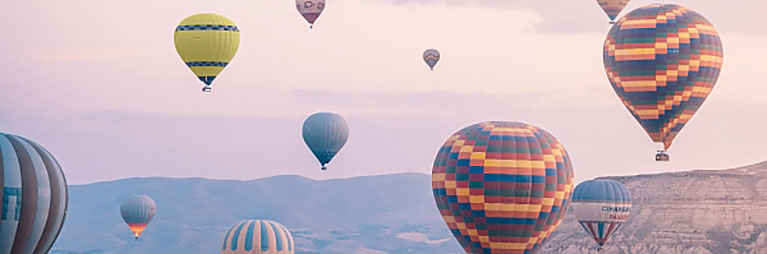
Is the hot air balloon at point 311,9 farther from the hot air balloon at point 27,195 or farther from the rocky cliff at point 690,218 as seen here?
the rocky cliff at point 690,218

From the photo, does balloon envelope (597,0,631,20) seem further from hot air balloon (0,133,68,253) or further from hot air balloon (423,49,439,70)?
hot air balloon (0,133,68,253)

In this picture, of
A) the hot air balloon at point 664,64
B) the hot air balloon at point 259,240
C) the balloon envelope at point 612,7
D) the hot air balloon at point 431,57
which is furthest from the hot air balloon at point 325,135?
the hot air balloon at point 664,64

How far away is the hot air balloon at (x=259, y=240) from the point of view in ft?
268

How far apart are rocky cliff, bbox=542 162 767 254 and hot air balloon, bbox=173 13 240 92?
309 ft

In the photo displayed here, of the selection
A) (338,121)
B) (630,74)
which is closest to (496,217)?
(630,74)

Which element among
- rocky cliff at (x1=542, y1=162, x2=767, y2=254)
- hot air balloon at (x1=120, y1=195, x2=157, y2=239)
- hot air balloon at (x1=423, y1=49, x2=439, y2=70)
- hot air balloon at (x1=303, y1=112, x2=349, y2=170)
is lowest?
rocky cliff at (x1=542, y1=162, x2=767, y2=254)

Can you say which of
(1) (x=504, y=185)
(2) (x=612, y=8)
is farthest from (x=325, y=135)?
(1) (x=504, y=185)

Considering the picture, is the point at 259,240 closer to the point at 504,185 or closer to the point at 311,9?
the point at 311,9

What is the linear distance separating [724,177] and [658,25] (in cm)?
11193

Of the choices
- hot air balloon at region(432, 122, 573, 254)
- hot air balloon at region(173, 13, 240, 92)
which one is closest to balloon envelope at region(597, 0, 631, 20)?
hot air balloon at region(173, 13, 240, 92)

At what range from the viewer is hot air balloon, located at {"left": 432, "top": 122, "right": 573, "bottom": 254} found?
54562 mm

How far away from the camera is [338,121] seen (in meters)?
93.0

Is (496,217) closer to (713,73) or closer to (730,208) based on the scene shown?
(713,73)

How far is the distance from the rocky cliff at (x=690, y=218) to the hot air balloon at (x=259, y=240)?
8563 centimetres
